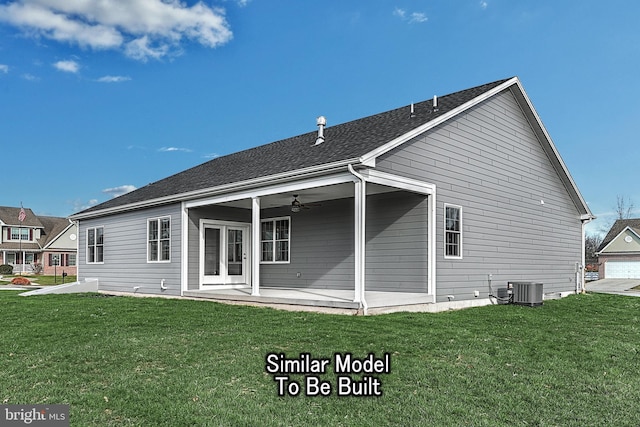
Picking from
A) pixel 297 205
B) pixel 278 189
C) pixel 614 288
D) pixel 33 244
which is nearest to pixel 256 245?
pixel 278 189

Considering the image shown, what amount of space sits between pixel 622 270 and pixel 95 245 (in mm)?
36296

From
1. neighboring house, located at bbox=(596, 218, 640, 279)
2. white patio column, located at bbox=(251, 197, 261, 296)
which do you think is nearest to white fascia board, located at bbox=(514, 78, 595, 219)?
white patio column, located at bbox=(251, 197, 261, 296)

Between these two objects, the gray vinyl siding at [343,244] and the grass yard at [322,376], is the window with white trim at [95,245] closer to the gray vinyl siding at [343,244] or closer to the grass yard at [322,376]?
the gray vinyl siding at [343,244]

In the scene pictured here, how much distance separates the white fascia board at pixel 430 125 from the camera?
9.32 m

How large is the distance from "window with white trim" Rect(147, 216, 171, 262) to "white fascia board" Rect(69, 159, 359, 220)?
52 centimetres

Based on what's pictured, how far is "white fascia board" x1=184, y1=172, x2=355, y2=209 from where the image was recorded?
9.72 meters

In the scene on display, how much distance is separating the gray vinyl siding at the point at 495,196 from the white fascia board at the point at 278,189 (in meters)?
0.91

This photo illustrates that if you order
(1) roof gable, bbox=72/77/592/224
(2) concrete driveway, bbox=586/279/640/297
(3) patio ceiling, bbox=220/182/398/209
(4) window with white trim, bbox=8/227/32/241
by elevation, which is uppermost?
(1) roof gable, bbox=72/77/592/224

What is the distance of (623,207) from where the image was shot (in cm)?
5322

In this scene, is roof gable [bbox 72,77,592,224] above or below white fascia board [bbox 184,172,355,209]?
above

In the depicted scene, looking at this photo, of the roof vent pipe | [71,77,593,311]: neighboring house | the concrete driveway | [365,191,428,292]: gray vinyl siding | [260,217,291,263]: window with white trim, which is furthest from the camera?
the concrete driveway

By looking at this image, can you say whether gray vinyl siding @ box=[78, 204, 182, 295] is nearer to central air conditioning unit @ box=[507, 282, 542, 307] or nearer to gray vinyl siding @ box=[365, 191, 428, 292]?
gray vinyl siding @ box=[365, 191, 428, 292]

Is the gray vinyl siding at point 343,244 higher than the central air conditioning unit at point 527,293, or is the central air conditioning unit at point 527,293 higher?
the gray vinyl siding at point 343,244

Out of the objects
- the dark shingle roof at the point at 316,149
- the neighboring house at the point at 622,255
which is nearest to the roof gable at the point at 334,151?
the dark shingle roof at the point at 316,149
